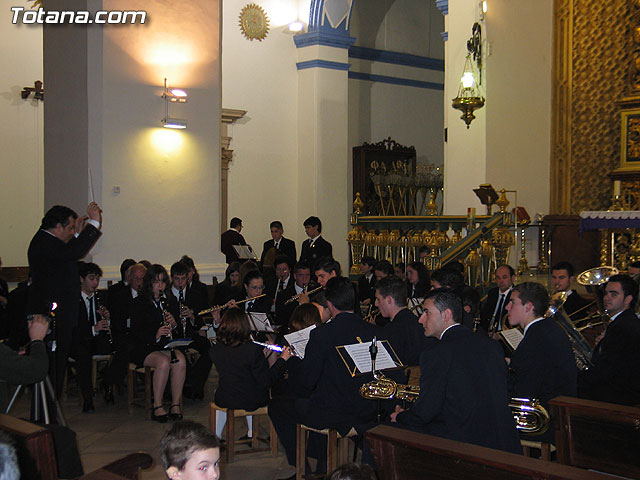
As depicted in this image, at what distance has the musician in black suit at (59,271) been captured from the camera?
6.00 m

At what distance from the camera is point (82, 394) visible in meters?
6.72

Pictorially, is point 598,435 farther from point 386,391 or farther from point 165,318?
point 165,318

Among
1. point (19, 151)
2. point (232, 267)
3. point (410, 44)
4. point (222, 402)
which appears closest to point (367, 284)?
point (232, 267)

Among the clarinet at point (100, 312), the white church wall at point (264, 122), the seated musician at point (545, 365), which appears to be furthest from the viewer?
the white church wall at point (264, 122)

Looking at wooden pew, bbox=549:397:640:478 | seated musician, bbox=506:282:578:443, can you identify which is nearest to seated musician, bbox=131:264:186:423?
seated musician, bbox=506:282:578:443

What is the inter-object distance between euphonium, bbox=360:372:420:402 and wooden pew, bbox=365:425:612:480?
77cm

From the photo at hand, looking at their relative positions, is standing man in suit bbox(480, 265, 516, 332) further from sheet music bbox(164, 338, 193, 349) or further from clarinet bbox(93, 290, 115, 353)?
clarinet bbox(93, 290, 115, 353)

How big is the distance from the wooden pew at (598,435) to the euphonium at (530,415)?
1.45 ft

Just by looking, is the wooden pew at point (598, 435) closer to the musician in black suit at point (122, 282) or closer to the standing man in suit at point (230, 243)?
the musician in black suit at point (122, 282)

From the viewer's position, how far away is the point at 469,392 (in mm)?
3584

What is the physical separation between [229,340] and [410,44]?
13.6 metres

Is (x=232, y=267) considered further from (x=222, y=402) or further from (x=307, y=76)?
(x=307, y=76)

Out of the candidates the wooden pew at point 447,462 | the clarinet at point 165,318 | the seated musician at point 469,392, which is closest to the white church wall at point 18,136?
the clarinet at point 165,318

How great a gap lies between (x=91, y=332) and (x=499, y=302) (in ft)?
13.1
